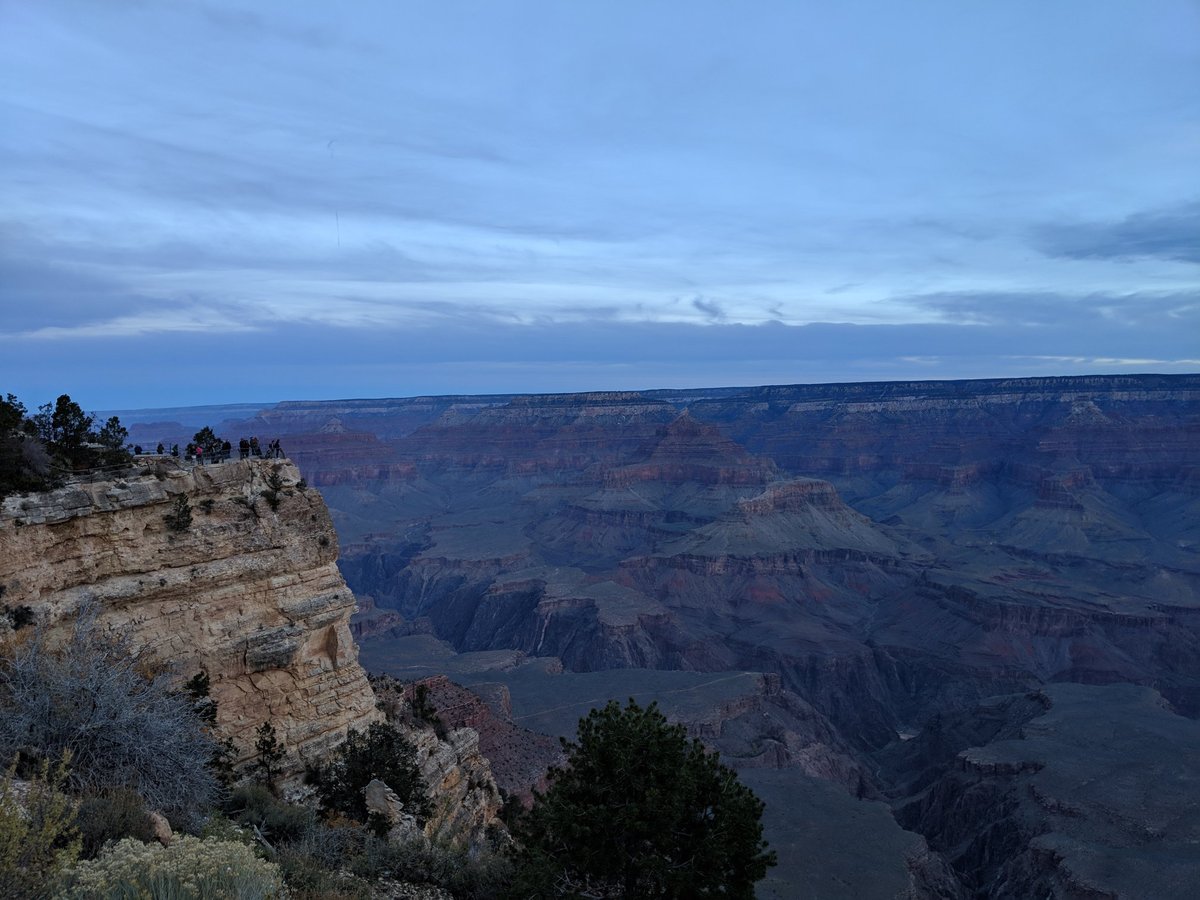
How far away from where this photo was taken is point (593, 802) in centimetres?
1438

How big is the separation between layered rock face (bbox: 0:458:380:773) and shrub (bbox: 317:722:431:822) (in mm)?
716

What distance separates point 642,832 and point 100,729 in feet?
31.2

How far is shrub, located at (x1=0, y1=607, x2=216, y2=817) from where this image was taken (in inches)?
533

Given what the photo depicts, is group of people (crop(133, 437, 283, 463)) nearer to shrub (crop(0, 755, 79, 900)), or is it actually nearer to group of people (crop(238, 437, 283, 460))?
group of people (crop(238, 437, 283, 460))

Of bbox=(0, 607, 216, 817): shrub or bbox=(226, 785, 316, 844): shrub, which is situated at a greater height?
bbox=(0, 607, 216, 817): shrub

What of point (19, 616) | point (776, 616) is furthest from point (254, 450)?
point (776, 616)

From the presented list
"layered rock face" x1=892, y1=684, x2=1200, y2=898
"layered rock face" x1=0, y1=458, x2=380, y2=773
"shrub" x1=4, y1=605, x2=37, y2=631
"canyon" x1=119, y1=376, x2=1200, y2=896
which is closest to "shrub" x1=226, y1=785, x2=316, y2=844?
"layered rock face" x1=0, y1=458, x2=380, y2=773

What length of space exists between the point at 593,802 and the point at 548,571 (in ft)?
359

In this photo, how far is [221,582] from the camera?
826 inches

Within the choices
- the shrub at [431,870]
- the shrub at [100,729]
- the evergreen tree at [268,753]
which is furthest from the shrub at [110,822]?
the evergreen tree at [268,753]

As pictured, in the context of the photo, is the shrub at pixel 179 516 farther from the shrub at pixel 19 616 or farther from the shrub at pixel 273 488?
the shrub at pixel 19 616

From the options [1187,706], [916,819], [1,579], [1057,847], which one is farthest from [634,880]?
[1187,706]

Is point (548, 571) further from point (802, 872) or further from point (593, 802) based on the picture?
point (593, 802)

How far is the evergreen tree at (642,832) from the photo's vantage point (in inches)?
531
